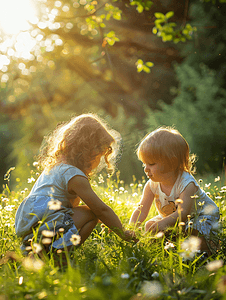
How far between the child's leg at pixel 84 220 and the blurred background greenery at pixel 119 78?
4.04 m

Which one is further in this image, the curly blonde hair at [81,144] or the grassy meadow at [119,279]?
the curly blonde hair at [81,144]

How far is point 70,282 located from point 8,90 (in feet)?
38.3

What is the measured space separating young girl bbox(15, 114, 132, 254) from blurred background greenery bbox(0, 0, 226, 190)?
153 inches

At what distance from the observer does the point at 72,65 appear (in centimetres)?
1040

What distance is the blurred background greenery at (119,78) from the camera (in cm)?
724

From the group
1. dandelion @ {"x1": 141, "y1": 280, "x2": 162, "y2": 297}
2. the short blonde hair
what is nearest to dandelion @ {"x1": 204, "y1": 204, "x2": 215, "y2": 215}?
the short blonde hair

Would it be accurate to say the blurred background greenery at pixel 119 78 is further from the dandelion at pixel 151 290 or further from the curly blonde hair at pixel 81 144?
the dandelion at pixel 151 290

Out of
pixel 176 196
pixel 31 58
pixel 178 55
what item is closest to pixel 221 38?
pixel 178 55

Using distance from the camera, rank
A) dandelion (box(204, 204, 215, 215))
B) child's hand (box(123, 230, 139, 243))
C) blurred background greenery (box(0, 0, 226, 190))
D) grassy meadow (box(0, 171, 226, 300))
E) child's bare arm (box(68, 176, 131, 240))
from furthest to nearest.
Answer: blurred background greenery (box(0, 0, 226, 190)) < dandelion (box(204, 204, 215, 215)) < child's bare arm (box(68, 176, 131, 240)) < child's hand (box(123, 230, 139, 243)) < grassy meadow (box(0, 171, 226, 300))

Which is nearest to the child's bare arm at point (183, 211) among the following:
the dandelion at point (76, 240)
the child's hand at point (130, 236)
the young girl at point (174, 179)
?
the young girl at point (174, 179)

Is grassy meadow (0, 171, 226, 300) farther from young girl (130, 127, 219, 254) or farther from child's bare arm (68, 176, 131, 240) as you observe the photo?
young girl (130, 127, 219, 254)

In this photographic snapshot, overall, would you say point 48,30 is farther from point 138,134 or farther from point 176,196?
point 176,196

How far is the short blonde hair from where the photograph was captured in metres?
2.50

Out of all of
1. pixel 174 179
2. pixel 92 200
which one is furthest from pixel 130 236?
pixel 174 179
